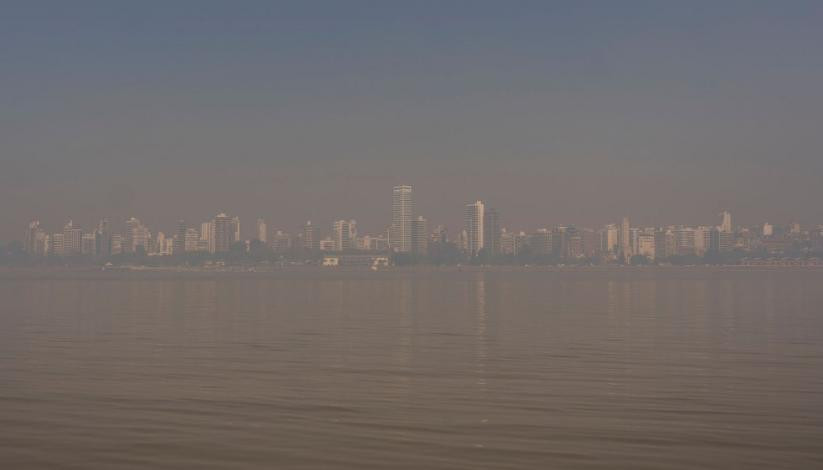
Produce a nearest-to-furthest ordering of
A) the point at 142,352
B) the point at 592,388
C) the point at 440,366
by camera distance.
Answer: the point at 592,388 → the point at 440,366 → the point at 142,352

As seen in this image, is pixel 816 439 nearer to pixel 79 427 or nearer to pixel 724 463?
pixel 724 463

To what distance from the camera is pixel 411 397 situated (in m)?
19.3

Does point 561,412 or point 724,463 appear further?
point 561,412

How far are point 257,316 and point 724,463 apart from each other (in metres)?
37.9

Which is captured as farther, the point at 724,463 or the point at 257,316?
the point at 257,316

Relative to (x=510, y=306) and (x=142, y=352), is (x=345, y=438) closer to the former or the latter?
(x=142, y=352)

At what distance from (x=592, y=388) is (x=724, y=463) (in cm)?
783

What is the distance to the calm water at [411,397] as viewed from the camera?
44.4 ft

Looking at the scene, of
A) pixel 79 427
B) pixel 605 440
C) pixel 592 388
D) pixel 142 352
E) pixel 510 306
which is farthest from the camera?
pixel 510 306

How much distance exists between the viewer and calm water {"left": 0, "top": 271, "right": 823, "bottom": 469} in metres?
13.5

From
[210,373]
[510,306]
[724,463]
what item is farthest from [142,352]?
[510,306]

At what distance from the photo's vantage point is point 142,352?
93.9 feet

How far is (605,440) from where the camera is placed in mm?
14531

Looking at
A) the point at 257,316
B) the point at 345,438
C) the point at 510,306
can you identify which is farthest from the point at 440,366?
the point at 510,306
